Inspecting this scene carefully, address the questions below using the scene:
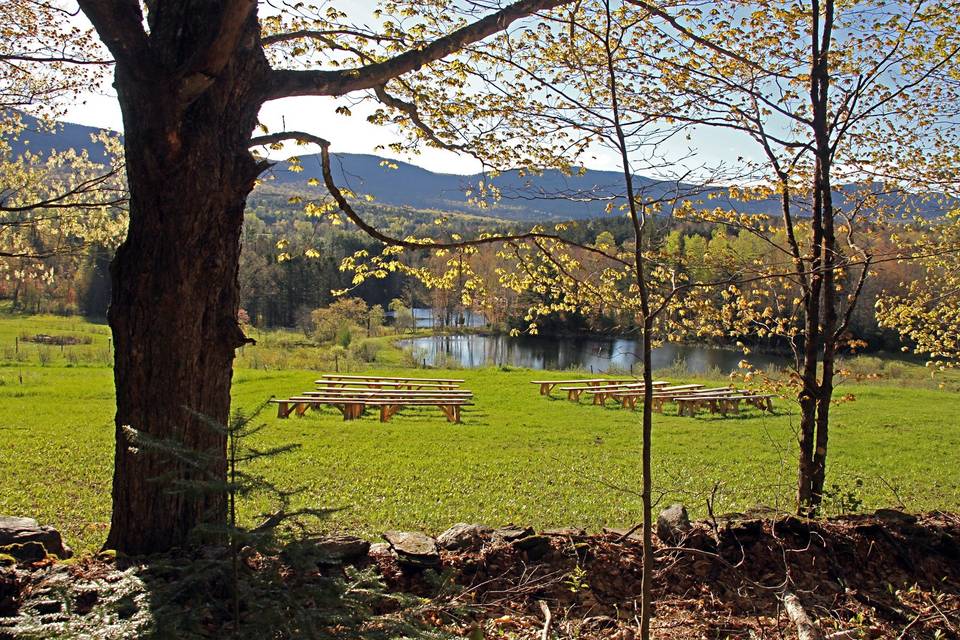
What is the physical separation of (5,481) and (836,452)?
12.6 metres

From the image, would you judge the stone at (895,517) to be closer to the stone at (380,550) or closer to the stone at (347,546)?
the stone at (380,550)

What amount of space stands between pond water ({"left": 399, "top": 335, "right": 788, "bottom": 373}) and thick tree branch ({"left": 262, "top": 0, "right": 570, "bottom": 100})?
21.0 metres

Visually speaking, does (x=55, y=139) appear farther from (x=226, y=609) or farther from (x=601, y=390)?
(x=226, y=609)

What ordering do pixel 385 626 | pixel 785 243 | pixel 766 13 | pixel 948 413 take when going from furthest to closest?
pixel 948 413 → pixel 785 243 → pixel 766 13 → pixel 385 626

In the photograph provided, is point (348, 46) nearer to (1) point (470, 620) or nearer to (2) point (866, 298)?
(1) point (470, 620)

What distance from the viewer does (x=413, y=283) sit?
44031 mm

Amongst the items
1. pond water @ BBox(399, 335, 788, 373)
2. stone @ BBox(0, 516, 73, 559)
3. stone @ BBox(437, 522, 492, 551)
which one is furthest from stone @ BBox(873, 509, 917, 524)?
pond water @ BBox(399, 335, 788, 373)

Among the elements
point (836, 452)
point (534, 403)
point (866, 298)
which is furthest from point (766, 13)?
point (866, 298)

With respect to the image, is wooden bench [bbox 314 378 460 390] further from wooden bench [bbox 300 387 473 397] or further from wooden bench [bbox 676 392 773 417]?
wooden bench [bbox 676 392 773 417]

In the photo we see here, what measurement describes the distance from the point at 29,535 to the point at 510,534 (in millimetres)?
2681

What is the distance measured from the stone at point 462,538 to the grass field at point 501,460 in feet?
2.81

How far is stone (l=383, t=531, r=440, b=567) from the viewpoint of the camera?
3.60m

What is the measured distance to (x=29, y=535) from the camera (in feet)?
11.3

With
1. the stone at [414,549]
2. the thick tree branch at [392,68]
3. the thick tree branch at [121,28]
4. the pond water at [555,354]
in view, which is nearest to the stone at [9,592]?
the stone at [414,549]
